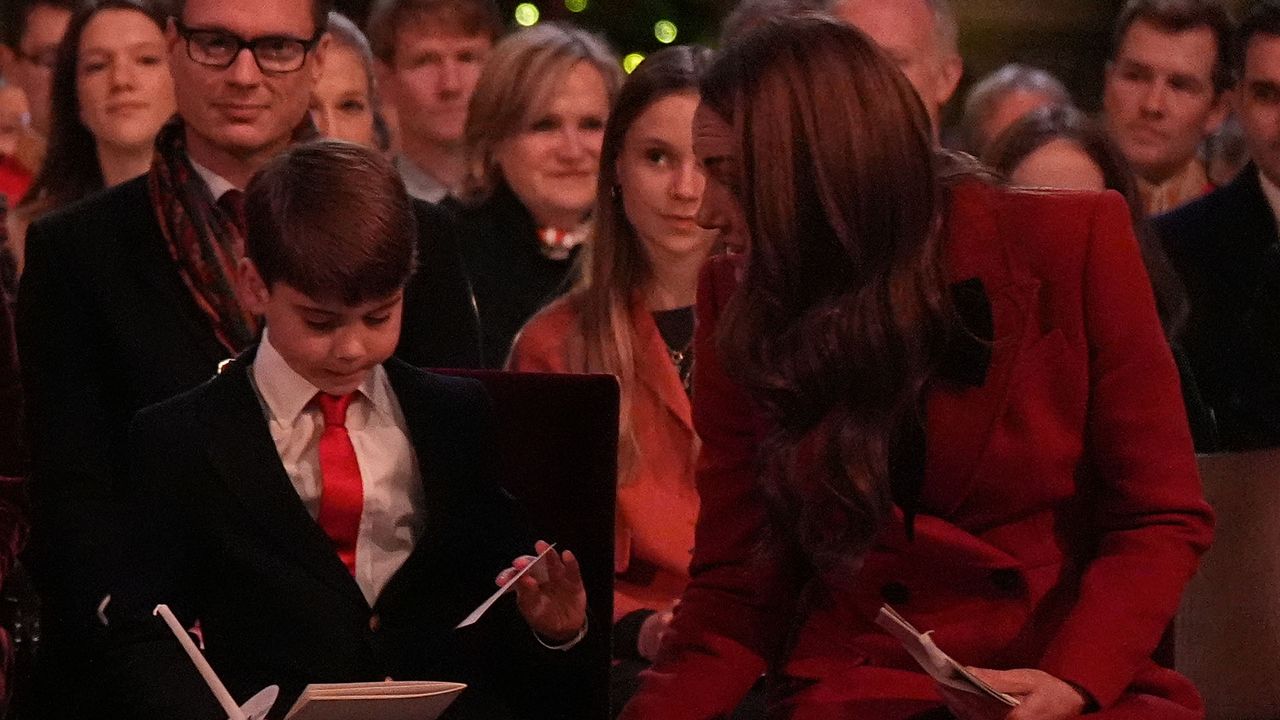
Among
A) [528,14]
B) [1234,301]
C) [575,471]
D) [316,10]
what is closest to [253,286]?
[575,471]

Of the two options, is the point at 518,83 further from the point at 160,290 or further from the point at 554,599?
the point at 554,599

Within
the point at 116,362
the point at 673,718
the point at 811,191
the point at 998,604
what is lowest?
the point at 673,718

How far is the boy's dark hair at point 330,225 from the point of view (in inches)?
92.3

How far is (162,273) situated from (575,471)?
33.5 inches

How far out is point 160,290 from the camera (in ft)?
9.55

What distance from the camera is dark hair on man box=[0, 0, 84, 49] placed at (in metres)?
5.67

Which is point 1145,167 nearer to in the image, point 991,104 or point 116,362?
point 991,104

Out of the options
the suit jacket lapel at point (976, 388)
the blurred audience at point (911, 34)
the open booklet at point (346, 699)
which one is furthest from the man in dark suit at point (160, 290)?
the blurred audience at point (911, 34)

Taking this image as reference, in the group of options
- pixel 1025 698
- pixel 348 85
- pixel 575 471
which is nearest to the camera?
pixel 1025 698

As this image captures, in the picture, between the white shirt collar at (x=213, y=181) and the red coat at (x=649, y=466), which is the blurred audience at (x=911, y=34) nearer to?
the red coat at (x=649, y=466)

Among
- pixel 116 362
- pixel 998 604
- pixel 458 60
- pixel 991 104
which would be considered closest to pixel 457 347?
pixel 116 362

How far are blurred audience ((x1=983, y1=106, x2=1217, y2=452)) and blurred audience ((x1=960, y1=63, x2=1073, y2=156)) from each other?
1457 mm

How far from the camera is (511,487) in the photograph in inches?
98.8

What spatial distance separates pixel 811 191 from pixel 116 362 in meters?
1.20
